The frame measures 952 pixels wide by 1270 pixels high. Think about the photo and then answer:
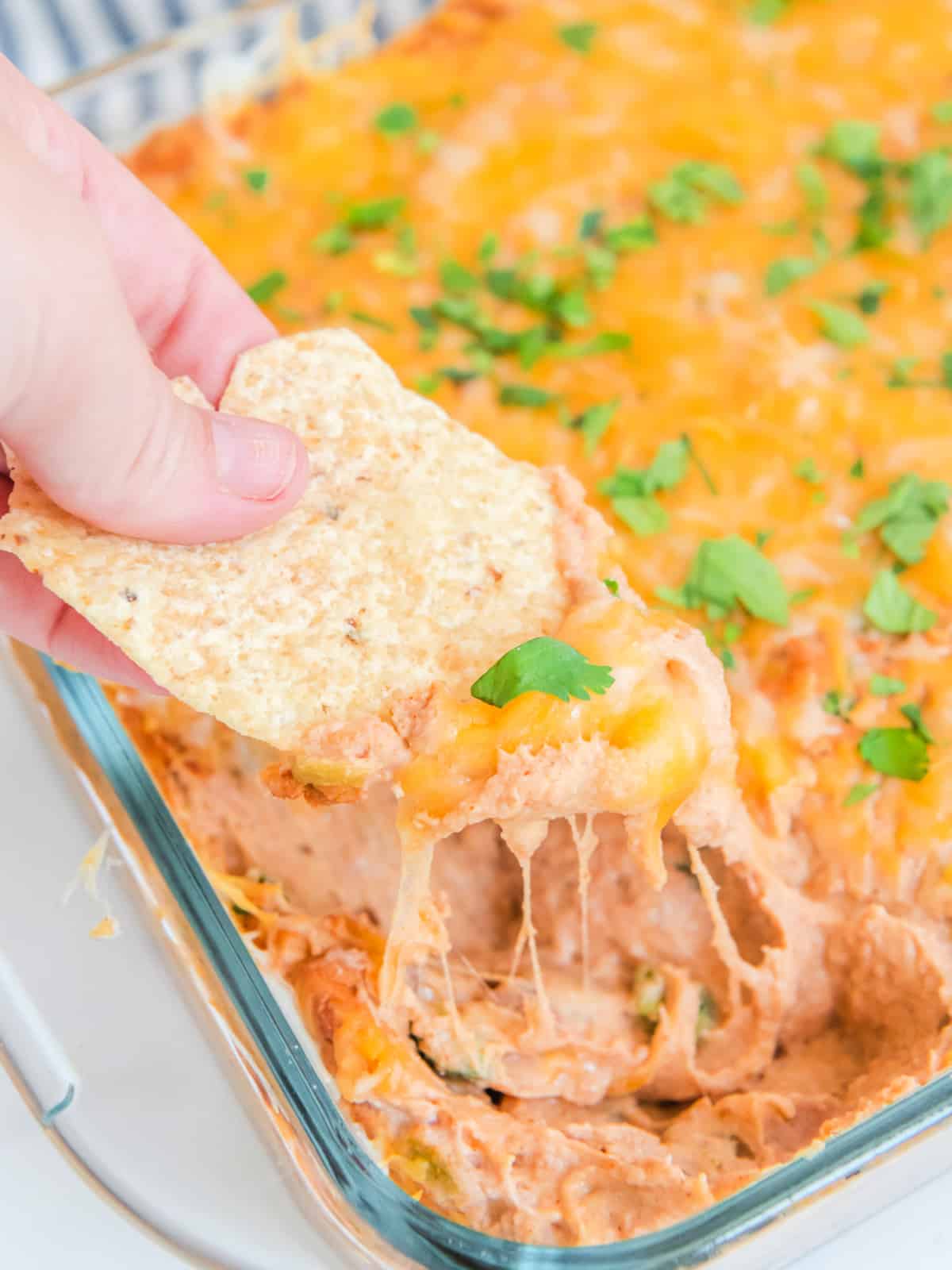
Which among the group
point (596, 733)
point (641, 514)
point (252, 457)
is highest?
point (252, 457)

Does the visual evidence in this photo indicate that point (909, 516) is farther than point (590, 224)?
No

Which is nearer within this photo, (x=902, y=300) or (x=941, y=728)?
(x=941, y=728)

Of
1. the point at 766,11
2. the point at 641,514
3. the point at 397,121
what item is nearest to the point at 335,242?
the point at 397,121

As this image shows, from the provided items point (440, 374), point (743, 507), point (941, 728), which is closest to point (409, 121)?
point (440, 374)

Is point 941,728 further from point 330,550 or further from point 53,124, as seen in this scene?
point 53,124

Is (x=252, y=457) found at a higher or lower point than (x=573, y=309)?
higher

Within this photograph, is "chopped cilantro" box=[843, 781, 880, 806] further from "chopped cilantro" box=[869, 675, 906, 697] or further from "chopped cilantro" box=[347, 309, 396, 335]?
"chopped cilantro" box=[347, 309, 396, 335]

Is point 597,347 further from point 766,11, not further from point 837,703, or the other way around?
point 766,11
